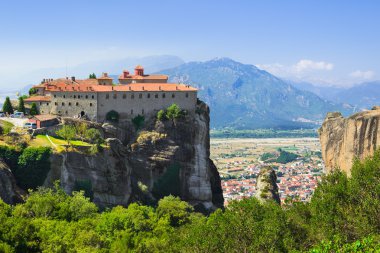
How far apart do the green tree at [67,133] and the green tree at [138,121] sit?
1383 cm

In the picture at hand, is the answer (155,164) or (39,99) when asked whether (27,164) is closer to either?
(39,99)

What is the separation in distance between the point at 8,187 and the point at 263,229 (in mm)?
36664

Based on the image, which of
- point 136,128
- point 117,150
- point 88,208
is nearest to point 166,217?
point 88,208

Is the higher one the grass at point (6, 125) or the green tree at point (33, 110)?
the green tree at point (33, 110)

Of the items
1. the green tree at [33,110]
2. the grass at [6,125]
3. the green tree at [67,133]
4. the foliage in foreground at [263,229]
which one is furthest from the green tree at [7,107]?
the foliage in foreground at [263,229]

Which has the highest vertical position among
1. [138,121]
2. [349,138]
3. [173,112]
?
[349,138]

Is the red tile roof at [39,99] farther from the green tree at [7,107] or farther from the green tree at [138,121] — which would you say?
the green tree at [138,121]

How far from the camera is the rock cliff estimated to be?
76438 millimetres

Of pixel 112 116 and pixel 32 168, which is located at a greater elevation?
pixel 112 116

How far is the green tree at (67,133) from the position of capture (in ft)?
244

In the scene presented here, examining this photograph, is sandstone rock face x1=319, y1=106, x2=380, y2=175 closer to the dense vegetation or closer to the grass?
the dense vegetation

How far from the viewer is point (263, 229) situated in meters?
40.2

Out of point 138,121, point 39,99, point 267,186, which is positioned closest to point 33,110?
point 39,99

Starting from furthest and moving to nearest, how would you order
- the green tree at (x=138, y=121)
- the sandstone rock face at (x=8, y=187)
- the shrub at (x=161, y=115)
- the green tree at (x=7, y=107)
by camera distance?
the green tree at (x=138, y=121) < the shrub at (x=161, y=115) < the green tree at (x=7, y=107) < the sandstone rock face at (x=8, y=187)
